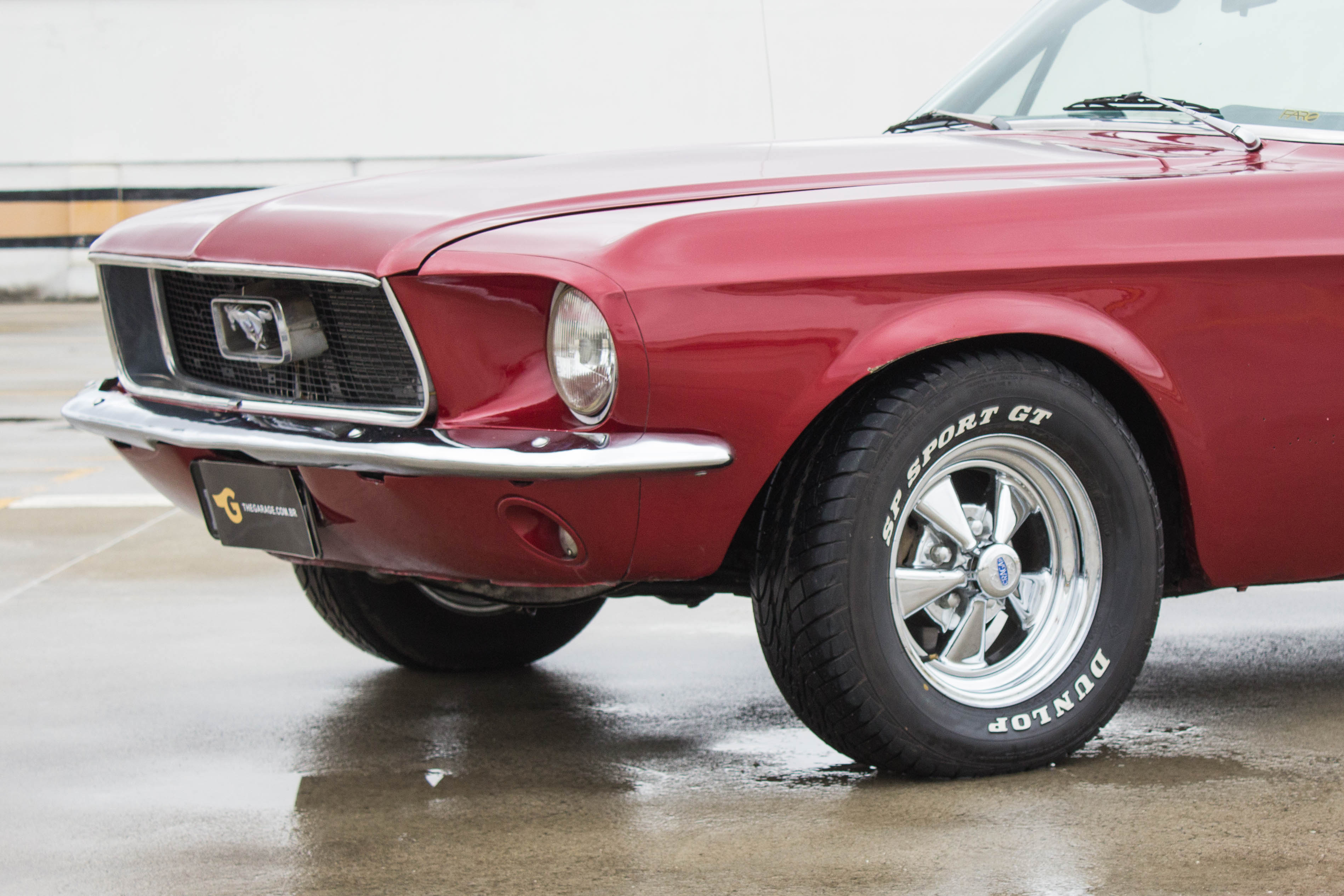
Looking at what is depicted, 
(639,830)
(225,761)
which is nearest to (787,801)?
(639,830)

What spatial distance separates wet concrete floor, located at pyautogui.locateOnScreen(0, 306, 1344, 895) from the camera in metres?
2.74

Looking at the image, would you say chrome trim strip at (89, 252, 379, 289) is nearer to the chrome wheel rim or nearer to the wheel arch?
the wheel arch

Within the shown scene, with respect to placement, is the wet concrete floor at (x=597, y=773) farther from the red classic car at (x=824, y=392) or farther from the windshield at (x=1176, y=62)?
the windshield at (x=1176, y=62)

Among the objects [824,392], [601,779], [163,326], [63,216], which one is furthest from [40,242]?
[824,392]

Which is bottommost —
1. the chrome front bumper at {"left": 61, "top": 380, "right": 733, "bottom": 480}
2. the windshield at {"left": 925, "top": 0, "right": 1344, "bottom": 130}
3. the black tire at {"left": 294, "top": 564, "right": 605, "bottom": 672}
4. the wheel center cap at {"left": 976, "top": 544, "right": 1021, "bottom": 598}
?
the black tire at {"left": 294, "top": 564, "right": 605, "bottom": 672}

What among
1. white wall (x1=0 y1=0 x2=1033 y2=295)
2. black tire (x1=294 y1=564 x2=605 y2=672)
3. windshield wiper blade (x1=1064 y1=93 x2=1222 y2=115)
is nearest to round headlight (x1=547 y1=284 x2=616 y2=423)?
black tire (x1=294 y1=564 x2=605 y2=672)

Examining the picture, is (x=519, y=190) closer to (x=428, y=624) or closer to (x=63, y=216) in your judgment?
(x=428, y=624)

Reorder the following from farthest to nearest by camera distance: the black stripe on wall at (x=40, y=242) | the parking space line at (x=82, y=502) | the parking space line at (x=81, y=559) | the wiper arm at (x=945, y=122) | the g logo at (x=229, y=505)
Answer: the black stripe on wall at (x=40, y=242) → the parking space line at (x=82, y=502) → the parking space line at (x=81, y=559) → the wiper arm at (x=945, y=122) → the g logo at (x=229, y=505)

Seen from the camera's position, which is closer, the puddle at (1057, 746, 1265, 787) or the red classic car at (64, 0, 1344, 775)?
the red classic car at (64, 0, 1344, 775)

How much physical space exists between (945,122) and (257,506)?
76.6 inches

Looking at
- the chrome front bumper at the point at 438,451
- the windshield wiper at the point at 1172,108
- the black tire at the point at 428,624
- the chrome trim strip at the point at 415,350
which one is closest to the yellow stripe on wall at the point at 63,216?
the black tire at the point at 428,624

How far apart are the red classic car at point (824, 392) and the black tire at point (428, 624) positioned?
56 cm

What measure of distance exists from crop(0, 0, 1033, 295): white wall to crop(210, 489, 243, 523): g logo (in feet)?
58.1

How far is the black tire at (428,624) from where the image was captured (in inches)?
154
